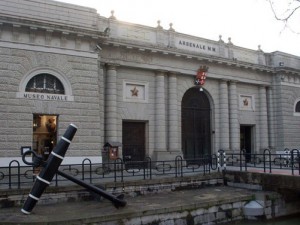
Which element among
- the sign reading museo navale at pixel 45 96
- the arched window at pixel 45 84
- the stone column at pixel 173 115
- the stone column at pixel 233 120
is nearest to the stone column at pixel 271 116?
the stone column at pixel 233 120

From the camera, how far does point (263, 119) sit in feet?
86.9

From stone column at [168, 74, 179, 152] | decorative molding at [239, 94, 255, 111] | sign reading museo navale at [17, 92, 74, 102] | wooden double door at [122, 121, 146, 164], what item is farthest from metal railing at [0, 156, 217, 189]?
decorative molding at [239, 94, 255, 111]

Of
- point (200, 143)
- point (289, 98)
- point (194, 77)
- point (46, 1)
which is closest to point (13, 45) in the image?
point (46, 1)

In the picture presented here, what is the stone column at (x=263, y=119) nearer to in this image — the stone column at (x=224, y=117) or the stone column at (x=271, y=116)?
the stone column at (x=271, y=116)

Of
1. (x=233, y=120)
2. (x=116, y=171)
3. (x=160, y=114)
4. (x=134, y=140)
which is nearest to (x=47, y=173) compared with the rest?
(x=116, y=171)

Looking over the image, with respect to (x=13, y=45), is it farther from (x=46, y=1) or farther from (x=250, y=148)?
(x=250, y=148)

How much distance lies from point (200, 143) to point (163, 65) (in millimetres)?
6090

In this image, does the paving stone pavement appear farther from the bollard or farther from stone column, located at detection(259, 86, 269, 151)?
stone column, located at detection(259, 86, 269, 151)

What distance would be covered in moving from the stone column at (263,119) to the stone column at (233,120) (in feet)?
8.86

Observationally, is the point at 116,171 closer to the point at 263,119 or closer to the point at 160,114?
the point at 160,114

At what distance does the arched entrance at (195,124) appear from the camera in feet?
76.3

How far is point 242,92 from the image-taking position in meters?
25.8

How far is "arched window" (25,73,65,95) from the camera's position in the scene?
16.6 metres

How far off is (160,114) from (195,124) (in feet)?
11.6
